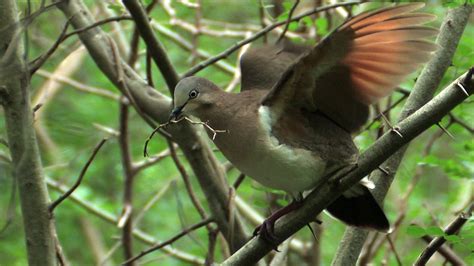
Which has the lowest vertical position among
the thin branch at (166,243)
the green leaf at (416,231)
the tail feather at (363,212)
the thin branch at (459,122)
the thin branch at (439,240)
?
the thin branch at (459,122)

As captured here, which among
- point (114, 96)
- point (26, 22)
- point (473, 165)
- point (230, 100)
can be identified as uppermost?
point (26, 22)

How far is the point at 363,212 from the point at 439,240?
2.18 ft

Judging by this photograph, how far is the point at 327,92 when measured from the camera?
3283 mm

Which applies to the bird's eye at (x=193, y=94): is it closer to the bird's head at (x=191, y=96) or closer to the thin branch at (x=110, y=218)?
the bird's head at (x=191, y=96)

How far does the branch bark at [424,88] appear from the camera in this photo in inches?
131

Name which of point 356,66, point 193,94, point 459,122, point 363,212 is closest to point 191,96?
point 193,94

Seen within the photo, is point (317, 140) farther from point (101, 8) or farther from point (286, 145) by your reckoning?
point (101, 8)

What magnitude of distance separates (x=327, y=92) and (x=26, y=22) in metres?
1.20

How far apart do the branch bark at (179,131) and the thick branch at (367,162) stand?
79cm

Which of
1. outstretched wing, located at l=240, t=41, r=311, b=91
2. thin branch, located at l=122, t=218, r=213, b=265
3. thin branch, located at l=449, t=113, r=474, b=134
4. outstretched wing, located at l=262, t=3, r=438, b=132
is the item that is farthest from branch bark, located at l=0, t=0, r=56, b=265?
thin branch, located at l=449, t=113, r=474, b=134

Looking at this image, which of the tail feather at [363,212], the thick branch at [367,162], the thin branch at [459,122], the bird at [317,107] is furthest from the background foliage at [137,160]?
the thick branch at [367,162]

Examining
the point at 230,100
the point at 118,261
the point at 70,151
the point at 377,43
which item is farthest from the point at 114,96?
→ the point at 377,43

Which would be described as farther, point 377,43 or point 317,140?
point 317,140

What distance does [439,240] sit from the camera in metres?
2.88
